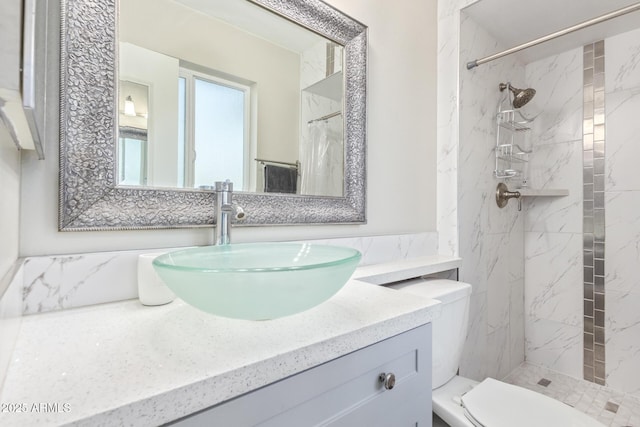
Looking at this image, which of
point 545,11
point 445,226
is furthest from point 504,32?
point 445,226

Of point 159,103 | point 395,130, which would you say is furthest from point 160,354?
point 395,130

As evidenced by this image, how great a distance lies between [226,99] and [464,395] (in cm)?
127

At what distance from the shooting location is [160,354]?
455 millimetres

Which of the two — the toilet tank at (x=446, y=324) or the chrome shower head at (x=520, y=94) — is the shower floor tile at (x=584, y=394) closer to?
the toilet tank at (x=446, y=324)

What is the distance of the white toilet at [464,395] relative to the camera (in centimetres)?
96

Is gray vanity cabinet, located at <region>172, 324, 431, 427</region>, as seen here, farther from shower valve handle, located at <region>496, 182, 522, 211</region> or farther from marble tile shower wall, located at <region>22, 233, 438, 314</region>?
shower valve handle, located at <region>496, 182, 522, 211</region>

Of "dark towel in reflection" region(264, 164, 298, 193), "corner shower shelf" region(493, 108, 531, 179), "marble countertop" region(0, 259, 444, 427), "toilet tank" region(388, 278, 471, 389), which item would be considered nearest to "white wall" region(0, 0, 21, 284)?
"marble countertop" region(0, 259, 444, 427)

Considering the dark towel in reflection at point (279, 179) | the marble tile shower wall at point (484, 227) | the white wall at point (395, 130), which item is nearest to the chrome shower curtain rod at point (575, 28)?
the marble tile shower wall at point (484, 227)

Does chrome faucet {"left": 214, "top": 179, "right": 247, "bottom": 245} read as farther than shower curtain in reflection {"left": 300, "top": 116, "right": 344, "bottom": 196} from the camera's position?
No

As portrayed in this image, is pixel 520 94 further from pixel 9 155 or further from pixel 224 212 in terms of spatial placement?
pixel 9 155

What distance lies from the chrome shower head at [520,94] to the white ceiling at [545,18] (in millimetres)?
309

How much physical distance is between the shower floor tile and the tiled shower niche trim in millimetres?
92

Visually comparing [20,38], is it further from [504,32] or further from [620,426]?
[620,426]

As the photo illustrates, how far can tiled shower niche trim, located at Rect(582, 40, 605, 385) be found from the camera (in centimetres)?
190
